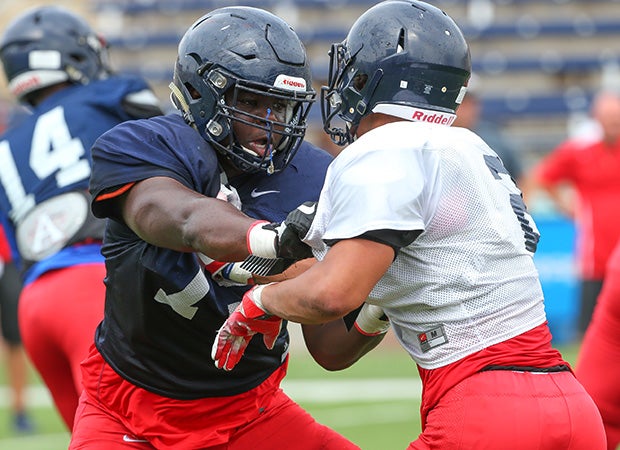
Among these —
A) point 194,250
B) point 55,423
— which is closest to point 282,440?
point 194,250

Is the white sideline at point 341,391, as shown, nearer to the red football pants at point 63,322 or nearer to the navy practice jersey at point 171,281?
the red football pants at point 63,322

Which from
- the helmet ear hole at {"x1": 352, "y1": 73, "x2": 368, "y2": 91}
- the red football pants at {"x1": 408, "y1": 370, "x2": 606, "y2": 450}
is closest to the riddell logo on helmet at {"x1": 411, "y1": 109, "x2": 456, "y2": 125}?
the helmet ear hole at {"x1": 352, "y1": 73, "x2": 368, "y2": 91}

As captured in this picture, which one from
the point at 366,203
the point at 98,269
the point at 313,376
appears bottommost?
the point at 313,376

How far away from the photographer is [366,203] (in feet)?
8.07

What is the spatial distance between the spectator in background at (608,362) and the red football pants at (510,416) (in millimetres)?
1680

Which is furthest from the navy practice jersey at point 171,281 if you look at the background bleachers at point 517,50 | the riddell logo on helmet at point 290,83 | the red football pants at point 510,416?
the background bleachers at point 517,50

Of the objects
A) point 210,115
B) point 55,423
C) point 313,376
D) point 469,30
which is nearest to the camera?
point 210,115

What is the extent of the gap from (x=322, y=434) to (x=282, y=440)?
0.39ft

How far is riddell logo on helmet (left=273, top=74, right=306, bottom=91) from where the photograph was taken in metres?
3.04

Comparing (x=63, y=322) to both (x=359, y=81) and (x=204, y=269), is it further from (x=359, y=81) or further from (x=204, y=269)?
(x=359, y=81)

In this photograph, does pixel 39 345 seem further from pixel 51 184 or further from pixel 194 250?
pixel 194 250

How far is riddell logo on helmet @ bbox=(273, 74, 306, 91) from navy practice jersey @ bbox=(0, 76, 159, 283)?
1.43 m

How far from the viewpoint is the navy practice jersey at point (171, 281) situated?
2.89 m

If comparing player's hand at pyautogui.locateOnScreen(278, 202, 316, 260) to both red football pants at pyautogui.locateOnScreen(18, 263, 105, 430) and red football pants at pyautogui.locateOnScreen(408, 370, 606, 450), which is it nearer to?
red football pants at pyautogui.locateOnScreen(408, 370, 606, 450)
